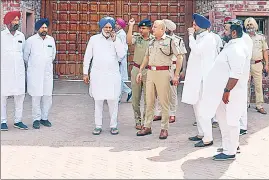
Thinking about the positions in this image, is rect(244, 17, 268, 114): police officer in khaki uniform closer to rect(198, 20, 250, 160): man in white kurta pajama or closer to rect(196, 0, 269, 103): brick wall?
rect(196, 0, 269, 103): brick wall

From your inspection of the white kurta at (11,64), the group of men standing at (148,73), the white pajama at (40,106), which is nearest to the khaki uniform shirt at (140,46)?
the group of men standing at (148,73)

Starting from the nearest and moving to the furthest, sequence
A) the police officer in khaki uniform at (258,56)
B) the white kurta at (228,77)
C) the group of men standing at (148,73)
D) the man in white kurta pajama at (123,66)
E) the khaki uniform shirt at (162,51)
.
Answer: the white kurta at (228,77) → the group of men standing at (148,73) → the khaki uniform shirt at (162,51) → the man in white kurta pajama at (123,66) → the police officer in khaki uniform at (258,56)

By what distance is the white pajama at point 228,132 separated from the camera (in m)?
6.53

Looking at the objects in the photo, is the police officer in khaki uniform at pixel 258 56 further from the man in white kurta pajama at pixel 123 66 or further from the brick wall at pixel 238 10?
the man in white kurta pajama at pixel 123 66

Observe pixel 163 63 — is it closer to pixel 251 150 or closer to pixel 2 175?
pixel 251 150

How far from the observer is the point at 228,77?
634 cm

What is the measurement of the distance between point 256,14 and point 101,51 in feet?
19.0

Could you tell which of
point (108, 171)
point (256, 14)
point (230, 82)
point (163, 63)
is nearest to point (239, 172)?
point (230, 82)

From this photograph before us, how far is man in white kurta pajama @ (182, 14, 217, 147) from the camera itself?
7.34m

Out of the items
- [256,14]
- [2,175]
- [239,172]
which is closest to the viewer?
[2,175]

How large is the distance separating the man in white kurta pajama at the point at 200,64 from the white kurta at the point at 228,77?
73cm

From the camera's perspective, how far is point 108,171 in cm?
590

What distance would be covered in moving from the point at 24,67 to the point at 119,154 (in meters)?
2.62

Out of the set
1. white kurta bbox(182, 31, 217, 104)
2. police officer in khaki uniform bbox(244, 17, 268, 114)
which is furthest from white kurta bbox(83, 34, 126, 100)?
police officer in khaki uniform bbox(244, 17, 268, 114)
